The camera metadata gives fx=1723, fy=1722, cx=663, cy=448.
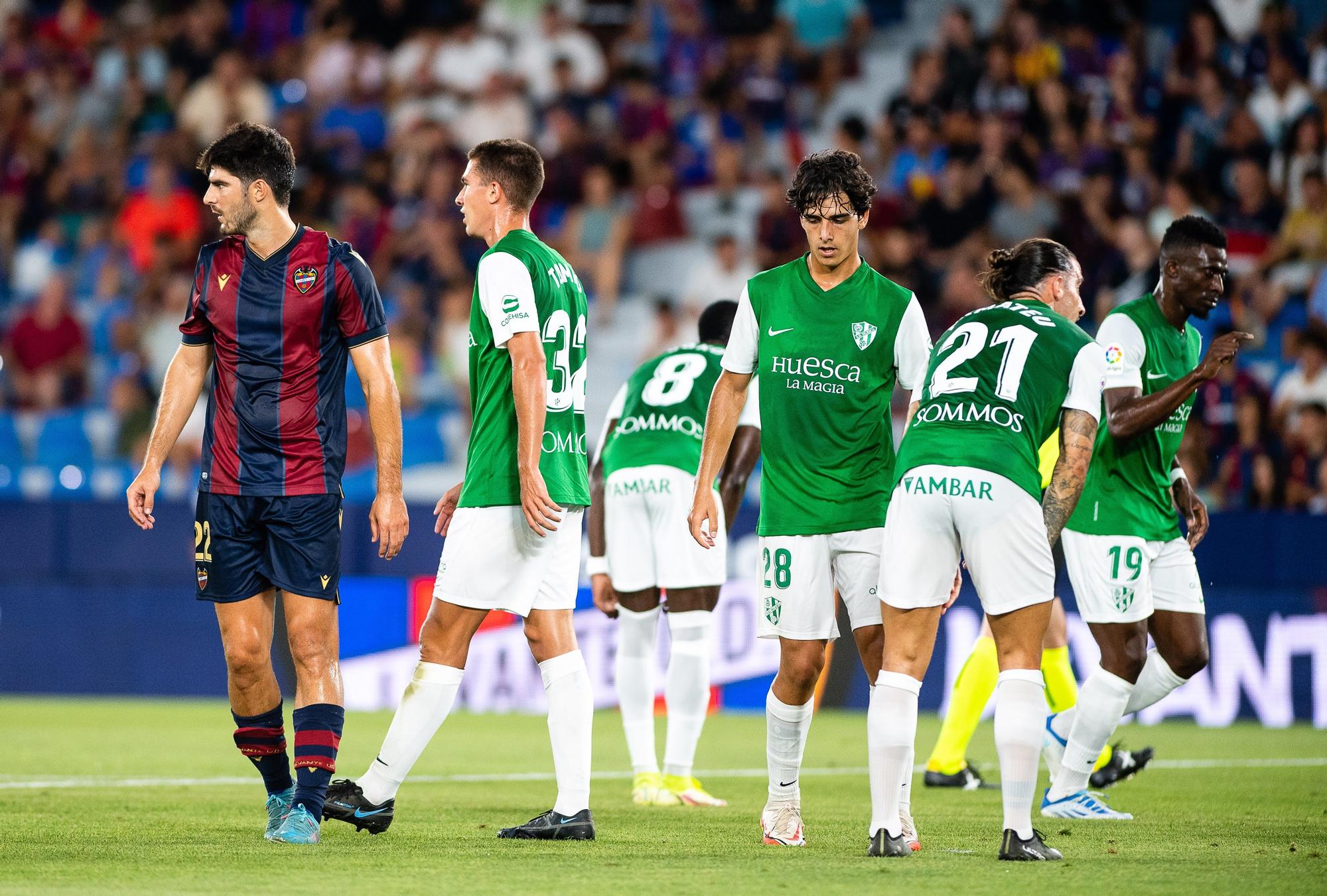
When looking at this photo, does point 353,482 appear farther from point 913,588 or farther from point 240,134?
point 913,588

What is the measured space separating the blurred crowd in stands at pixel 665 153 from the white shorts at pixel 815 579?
778 centimetres

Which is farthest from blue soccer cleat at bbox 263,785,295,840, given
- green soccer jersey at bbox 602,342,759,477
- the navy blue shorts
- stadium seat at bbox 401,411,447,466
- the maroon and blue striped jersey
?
stadium seat at bbox 401,411,447,466

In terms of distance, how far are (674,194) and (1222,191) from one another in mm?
5591

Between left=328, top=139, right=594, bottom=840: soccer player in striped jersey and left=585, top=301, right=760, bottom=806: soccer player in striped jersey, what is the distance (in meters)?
1.56

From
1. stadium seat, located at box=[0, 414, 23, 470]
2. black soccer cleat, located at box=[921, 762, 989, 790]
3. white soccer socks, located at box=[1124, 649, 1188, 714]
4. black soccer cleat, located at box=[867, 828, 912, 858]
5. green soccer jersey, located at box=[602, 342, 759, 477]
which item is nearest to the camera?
black soccer cleat, located at box=[867, 828, 912, 858]

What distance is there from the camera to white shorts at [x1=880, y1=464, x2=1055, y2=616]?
5824mm

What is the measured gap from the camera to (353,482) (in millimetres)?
16141

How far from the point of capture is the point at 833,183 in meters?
6.26

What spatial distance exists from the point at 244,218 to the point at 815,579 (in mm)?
2487

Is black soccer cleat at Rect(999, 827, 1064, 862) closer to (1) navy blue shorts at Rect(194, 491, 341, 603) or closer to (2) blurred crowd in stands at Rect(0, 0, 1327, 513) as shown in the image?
(1) navy blue shorts at Rect(194, 491, 341, 603)

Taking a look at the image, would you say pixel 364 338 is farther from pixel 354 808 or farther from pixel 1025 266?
pixel 1025 266

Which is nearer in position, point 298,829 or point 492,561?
point 298,829

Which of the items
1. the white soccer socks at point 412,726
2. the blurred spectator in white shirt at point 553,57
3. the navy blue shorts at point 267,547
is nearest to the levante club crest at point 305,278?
the navy blue shorts at point 267,547

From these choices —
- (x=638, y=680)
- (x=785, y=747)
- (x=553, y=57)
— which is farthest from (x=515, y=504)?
(x=553, y=57)
